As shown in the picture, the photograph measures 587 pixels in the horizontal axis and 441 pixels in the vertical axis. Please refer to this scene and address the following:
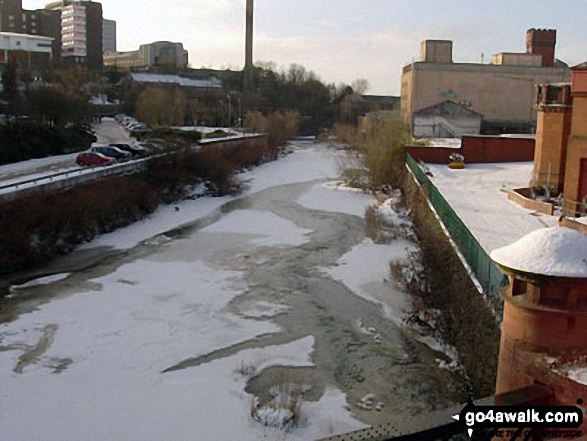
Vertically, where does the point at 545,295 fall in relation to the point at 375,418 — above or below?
above

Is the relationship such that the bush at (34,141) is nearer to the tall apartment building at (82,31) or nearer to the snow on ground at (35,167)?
the snow on ground at (35,167)

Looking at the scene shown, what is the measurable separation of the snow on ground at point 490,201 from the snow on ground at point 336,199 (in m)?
4.21

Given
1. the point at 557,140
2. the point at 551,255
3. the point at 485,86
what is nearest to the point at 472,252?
the point at 551,255

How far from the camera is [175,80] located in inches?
3765

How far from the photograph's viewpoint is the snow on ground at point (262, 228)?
1022 inches

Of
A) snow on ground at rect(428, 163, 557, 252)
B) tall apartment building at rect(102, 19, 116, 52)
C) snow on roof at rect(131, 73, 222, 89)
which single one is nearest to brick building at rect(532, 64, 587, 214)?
snow on ground at rect(428, 163, 557, 252)

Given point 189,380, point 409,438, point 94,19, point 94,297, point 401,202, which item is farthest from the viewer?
point 94,19

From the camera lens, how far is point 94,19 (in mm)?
116625

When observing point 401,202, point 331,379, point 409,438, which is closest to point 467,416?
point 409,438

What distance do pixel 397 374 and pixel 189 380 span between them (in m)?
4.00

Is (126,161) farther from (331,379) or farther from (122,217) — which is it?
(331,379)

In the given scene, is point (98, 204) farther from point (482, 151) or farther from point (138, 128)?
point (138, 128)

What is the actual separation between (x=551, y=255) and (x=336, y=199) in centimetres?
3267

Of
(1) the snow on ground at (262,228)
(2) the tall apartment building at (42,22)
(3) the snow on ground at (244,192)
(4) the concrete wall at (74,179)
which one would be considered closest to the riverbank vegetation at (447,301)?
(1) the snow on ground at (262,228)
